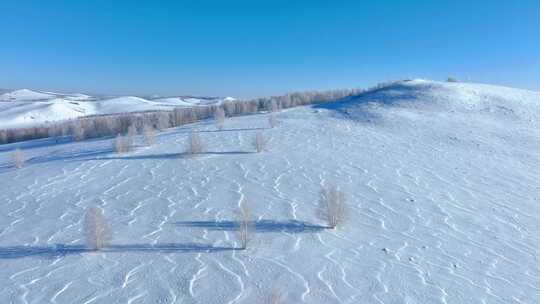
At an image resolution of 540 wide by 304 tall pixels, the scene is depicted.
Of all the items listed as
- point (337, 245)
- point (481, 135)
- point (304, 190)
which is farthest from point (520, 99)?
point (337, 245)

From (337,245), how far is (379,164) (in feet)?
13.1

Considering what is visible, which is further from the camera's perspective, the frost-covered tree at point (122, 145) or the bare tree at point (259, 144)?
the frost-covered tree at point (122, 145)

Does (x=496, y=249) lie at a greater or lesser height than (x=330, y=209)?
lesser

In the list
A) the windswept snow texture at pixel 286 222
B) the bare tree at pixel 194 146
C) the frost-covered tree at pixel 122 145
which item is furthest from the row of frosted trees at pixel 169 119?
the windswept snow texture at pixel 286 222

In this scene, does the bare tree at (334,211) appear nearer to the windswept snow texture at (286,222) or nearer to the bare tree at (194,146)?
the windswept snow texture at (286,222)

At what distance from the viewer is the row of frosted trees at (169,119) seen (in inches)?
629

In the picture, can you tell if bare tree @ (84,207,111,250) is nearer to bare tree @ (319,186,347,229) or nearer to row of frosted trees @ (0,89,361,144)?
bare tree @ (319,186,347,229)

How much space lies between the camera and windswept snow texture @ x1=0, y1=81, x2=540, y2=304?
11.9ft

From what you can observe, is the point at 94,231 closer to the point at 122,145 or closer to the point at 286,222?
the point at 286,222

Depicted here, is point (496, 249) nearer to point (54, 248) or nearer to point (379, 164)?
point (379, 164)

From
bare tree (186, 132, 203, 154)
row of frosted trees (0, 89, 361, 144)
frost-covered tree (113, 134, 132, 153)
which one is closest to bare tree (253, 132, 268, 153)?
bare tree (186, 132, 203, 154)

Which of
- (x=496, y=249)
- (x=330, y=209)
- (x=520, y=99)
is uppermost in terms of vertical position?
(x=520, y=99)

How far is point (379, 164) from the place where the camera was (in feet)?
26.4

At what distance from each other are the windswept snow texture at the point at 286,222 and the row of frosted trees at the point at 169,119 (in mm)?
5177
